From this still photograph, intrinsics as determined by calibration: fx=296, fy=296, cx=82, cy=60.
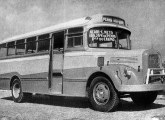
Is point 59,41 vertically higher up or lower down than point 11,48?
higher up

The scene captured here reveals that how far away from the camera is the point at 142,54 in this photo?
7836 mm

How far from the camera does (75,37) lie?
927 cm

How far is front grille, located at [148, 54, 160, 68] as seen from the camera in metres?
8.10

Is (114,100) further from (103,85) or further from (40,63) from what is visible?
(40,63)

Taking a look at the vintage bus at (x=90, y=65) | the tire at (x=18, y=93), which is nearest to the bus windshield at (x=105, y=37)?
the vintage bus at (x=90, y=65)

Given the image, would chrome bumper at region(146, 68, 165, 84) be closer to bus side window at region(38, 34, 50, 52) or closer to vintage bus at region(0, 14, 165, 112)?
vintage bus at region(0, 14, 165, 112)

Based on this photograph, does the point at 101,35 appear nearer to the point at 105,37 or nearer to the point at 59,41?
the point at 105,37

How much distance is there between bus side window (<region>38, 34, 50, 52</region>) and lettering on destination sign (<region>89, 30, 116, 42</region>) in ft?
7.18

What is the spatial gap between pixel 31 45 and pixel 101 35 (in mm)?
3623

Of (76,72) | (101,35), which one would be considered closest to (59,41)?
(76,72)

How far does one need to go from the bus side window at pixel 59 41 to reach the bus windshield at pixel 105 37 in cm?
129

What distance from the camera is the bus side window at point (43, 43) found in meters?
10.5

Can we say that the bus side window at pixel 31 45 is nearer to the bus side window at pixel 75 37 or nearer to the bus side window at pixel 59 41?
the bus side window at pixel 59 41

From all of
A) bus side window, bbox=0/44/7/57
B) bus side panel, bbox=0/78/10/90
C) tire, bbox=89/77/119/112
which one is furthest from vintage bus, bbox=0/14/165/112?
bus side window, bbox=0/44/7/57
